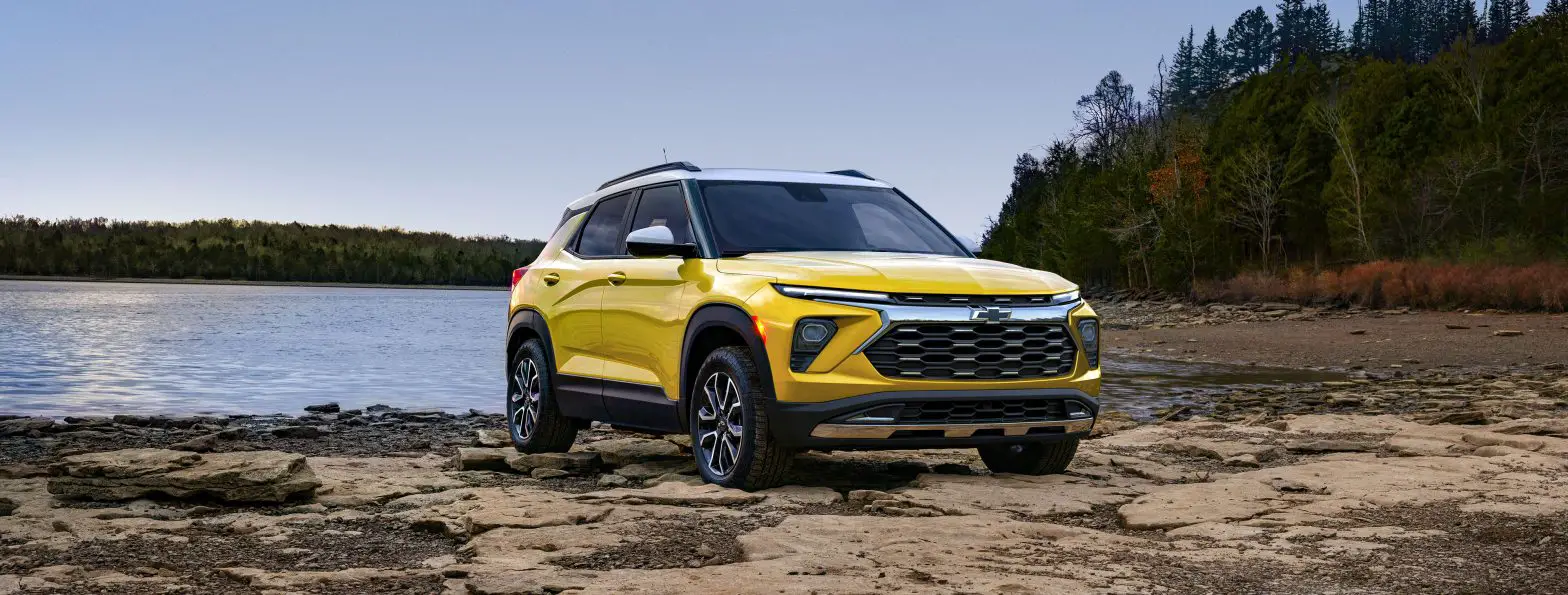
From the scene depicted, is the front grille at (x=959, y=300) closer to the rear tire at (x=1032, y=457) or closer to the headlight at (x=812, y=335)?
the headlight at (x=812, y=335)

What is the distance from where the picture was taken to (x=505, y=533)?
6.67 meters

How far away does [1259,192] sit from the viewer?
2616 inches

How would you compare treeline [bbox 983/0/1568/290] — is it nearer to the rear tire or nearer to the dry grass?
the dry grass

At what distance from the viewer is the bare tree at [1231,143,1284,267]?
6619 centimetres

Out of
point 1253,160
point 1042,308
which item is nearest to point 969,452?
point 1042,308

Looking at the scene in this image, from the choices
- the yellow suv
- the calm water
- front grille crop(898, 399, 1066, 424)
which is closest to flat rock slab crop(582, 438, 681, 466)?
the yellow suv

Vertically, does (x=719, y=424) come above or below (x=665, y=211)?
below

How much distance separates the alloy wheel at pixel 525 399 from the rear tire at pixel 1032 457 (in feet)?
10.4

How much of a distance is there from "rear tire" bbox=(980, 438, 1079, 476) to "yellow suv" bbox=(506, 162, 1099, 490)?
1 cm

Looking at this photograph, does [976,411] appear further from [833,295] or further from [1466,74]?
[1466,74]

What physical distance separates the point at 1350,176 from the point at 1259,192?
15.5ft

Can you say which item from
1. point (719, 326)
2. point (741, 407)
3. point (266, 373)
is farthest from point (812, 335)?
point (266, 373)

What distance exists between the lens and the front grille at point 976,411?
25.6ft

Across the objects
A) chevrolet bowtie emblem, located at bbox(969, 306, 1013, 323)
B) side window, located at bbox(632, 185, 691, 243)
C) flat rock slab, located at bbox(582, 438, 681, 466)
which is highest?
side window, located at bbox(632, 185, 691, 243)
